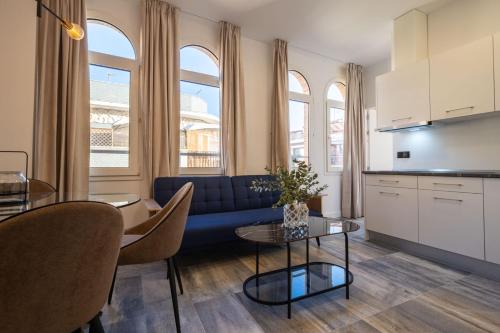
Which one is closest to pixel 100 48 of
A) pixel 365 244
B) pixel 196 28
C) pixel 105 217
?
pixel 196 28

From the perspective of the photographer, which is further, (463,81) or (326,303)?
(463,81)

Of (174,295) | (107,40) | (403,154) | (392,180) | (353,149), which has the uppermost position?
(107,40)

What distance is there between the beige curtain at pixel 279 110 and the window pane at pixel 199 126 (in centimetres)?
89

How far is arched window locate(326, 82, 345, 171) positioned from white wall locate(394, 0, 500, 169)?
1401 mm

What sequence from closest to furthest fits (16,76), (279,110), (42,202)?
(42,202), (16,76), (279,110)

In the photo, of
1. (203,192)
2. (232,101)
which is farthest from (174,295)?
(232,101)

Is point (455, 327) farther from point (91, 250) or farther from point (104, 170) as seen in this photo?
point (104, 170)

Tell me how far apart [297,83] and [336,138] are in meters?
1.27

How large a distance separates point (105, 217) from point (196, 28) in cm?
329

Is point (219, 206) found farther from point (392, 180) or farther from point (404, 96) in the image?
point (404, 96)

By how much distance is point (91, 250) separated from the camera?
716 mm

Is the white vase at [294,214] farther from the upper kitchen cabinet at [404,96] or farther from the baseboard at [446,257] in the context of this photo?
the upper kitchen cabinet at [404,96]

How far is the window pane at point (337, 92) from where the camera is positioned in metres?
4.72

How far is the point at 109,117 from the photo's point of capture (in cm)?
287
